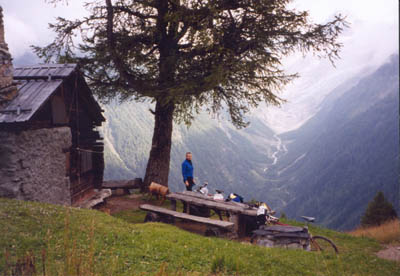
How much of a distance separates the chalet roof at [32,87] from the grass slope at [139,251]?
90.9 inches

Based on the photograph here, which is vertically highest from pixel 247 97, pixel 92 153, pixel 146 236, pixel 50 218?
pixel 247 97

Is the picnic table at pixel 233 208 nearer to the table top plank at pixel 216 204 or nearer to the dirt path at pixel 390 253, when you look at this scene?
the table top plank at pixel 216 204

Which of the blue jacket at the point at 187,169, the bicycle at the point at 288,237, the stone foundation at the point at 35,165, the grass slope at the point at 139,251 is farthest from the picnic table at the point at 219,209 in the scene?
the stone foundation at the point at 35,165

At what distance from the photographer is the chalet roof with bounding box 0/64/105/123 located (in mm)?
9164

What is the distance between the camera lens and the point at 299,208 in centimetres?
17538

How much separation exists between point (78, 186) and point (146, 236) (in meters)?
6.34

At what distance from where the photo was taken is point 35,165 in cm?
974

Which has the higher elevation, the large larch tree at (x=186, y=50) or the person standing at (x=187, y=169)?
the large larch tree at (x=186, y=50)

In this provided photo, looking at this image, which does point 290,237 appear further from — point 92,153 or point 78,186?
point 92,153

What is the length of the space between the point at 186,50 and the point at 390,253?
37.2 feet

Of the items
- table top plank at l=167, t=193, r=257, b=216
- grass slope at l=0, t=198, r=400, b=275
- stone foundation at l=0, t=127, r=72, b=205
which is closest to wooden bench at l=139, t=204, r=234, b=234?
table top plank at l=167, t=193, r=257, b=216

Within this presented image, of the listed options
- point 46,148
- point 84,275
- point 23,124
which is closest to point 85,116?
point 46,148

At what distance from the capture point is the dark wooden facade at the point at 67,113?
945cm

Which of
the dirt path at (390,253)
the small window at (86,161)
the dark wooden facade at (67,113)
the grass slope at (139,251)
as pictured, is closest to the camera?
the grass slope at (139,251)
